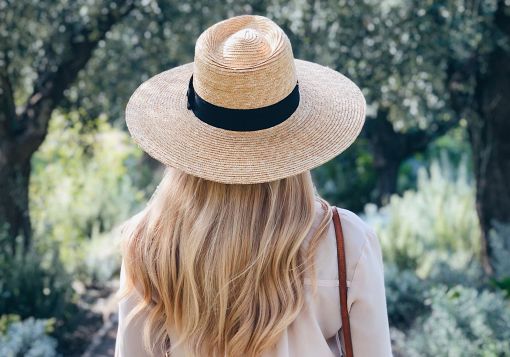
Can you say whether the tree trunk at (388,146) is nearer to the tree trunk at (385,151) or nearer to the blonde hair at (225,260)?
the tree trunk at (385,151)

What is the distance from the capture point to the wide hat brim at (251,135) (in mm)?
1779

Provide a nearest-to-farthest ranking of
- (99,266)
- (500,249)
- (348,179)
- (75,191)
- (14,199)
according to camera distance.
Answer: (14,199), (500,249), (99,266), (75,191), (348,179)

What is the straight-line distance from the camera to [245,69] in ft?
5.92

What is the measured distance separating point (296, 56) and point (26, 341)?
2906 millimetres

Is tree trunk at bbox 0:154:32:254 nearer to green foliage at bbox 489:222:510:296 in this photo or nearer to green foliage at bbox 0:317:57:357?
green foliage at bbox 0:317:57:357

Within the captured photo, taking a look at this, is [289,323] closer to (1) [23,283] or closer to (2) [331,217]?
(2) [331,217]

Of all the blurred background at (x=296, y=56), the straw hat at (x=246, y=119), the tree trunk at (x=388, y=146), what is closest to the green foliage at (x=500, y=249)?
the blurred background at (x=296, y=56)

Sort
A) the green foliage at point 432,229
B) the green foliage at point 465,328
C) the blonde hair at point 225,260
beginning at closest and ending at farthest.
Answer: the blonde hair at point 225,260, the green foliage at point 465,328, the green foliage at point 432,229

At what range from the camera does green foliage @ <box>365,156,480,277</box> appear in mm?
6914

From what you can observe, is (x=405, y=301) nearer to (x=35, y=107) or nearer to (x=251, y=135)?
(x=35, y=107)

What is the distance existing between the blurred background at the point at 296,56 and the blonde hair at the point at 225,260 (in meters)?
2.48

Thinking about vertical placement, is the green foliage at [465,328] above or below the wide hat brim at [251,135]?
below

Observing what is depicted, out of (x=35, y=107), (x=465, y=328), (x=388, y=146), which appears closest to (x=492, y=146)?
(x=465, y=328)

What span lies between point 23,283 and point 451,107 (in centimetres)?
383
